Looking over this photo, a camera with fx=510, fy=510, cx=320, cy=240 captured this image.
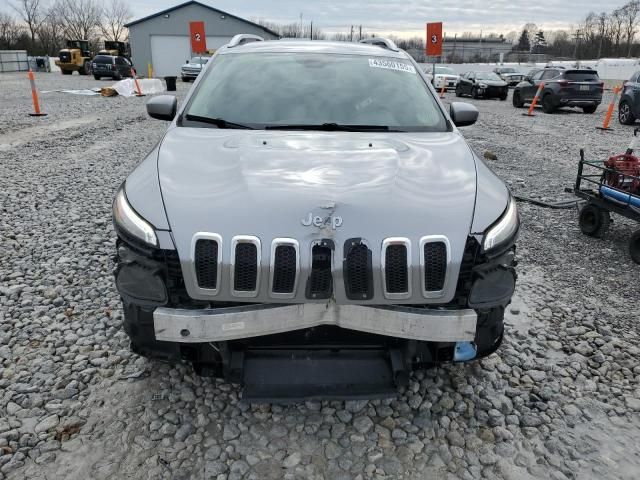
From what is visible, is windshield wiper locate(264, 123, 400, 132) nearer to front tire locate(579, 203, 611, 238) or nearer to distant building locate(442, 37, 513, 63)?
front tire locate(579, 203, 611, 238)

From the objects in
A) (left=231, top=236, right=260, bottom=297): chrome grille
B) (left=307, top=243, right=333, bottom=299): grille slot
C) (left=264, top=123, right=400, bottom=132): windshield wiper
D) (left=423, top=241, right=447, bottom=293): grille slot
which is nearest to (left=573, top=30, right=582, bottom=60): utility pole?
(left=264, top=123, right=400, bottom=132): windshield wiper

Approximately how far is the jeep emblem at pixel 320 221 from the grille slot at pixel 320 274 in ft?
0.34

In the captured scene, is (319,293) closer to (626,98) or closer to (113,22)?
(626,98)

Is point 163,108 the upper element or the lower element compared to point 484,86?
upper

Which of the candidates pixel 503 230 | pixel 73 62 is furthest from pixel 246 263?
pixel 73 62

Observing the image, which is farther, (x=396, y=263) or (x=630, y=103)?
(x=630, y=103)

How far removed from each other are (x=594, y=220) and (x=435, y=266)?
399cm

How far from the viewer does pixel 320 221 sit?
7.23ft

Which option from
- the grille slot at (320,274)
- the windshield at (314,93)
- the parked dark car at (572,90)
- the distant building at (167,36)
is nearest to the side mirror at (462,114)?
the windshield at (314,93)

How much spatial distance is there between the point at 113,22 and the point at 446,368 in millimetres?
87558

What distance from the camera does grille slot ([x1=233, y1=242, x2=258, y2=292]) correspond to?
2.14 metres

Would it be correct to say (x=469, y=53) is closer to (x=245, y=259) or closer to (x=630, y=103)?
(x=630, y=103)

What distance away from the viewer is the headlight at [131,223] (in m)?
2.26

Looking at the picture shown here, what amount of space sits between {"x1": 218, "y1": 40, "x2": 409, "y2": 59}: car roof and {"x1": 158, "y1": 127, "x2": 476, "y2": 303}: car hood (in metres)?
1.30
